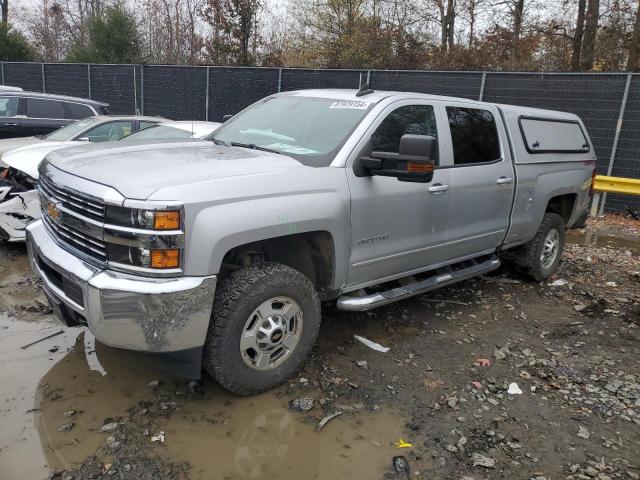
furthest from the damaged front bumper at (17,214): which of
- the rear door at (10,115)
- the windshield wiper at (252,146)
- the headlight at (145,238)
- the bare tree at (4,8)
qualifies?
the bare tree at (4,8)

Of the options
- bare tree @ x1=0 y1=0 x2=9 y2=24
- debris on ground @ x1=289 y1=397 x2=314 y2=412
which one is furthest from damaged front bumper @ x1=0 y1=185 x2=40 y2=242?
bare tree @ x1=0 y1=0 x2=9 y2=24

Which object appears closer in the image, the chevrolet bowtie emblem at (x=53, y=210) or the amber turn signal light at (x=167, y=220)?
the amber turn signal light at (x=167, y=220)

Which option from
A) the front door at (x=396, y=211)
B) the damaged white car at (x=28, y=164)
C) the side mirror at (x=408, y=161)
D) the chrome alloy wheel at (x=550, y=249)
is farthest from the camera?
the chrome alloy wheel at (x=550, y=249)

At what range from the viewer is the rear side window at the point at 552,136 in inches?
220

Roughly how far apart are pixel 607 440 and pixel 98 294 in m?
3.10

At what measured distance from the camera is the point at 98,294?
2842mm

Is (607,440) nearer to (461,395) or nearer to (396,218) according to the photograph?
(461,395)

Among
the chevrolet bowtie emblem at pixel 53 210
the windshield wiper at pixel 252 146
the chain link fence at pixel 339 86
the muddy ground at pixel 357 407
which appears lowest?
the muddy ground at pixel 357 407

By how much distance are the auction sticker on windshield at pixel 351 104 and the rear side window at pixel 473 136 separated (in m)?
0.94

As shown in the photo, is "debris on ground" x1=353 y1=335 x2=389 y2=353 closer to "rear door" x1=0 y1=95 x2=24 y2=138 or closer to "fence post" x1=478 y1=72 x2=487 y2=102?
"fence post" x1=478 y1=72 x2=487 y2=102

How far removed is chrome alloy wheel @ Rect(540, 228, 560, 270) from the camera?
6145mm

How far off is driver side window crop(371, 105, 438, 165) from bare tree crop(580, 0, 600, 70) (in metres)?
15.0

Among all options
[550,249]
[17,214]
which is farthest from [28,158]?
[550,249]

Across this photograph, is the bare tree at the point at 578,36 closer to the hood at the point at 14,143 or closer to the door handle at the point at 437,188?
the door handle at the point at 437,188
